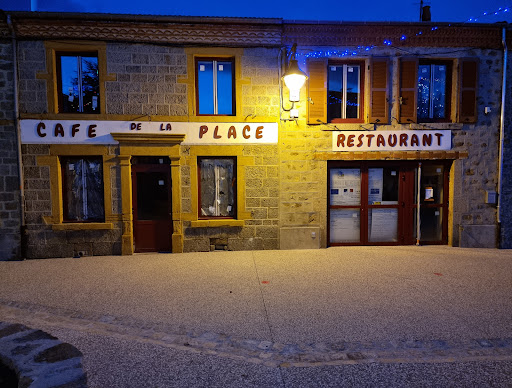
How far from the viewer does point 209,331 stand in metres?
3.89

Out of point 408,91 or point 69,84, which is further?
point 408,91

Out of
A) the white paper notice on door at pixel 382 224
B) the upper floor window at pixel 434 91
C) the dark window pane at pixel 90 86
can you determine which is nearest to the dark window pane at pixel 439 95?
the upper floor window at pixel 434 91

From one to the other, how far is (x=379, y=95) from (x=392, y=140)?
Answer: 1.25 meters

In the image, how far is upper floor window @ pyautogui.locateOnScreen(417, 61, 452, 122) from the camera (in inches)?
333

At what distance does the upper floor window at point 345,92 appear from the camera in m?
8.35

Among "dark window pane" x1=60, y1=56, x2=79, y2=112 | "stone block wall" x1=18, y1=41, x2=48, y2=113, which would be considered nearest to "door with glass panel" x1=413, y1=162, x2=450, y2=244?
"dark window pane" x1=60, y1=56, x2=79, y2=112

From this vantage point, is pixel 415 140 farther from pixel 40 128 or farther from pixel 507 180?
pixel 40 128

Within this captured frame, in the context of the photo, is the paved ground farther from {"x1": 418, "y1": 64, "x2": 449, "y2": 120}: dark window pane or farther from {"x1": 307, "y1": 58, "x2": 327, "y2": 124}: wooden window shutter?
{"x1": 418, "y1": 64, "x2": 449, "y2": 120}: dark window pane

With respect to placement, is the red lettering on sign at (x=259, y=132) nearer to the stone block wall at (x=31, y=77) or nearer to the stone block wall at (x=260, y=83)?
the stone block wall at (x=260, y=83)

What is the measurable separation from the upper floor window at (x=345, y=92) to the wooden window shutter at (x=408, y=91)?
104 centimetres

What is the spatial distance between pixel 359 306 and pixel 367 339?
96 cm

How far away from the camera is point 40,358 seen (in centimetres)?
328

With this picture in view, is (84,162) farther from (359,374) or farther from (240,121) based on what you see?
(359,374)

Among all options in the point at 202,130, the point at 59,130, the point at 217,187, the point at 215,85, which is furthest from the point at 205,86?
the point at 59,130
